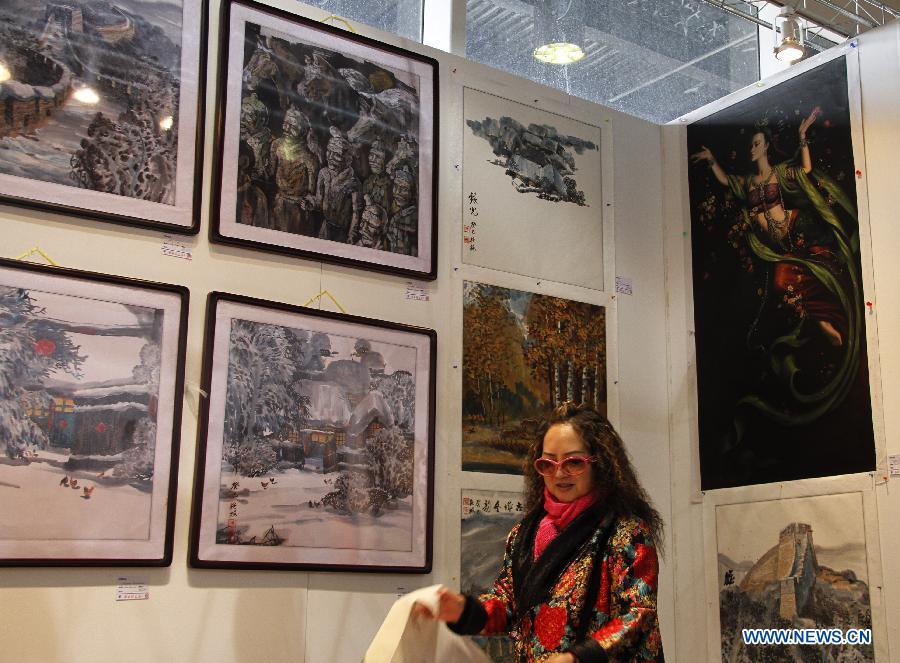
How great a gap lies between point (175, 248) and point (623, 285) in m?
1.93

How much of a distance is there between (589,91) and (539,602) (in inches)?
103

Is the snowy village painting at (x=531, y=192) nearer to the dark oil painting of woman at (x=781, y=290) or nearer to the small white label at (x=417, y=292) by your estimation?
the small white label at (x=417, y=292)

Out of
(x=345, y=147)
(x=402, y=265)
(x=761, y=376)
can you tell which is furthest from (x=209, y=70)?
(x=761, y=376)

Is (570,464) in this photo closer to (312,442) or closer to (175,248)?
(312,442)

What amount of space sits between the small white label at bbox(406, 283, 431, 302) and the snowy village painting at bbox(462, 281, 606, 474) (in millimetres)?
171

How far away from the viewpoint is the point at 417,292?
4098 mm

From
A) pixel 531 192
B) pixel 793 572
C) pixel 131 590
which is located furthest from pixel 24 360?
pixel 793 572

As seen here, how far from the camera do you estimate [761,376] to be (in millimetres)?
4316

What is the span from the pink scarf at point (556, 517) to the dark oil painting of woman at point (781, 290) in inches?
50.7

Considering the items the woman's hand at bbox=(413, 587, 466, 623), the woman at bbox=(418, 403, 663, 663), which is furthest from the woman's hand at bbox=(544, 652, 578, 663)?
the woman's hand at bbox=(413, 587, 466, 623)

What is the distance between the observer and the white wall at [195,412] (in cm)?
322

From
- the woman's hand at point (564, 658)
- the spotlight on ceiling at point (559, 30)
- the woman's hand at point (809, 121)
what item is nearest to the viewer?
the woman's hand at point (564, 658)

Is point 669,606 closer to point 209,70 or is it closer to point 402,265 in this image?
point 402,265

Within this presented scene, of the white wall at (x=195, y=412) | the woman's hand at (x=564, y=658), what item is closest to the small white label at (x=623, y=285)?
the white wall at (x=195, y=412)
